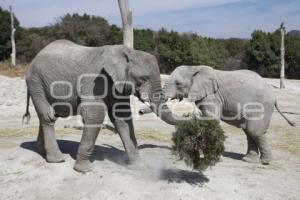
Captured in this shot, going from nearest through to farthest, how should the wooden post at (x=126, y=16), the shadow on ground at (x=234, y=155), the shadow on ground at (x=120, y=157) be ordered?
the shadow on ground at (x=120, y=157) → the shadow on ground at (x=234, y=155) → the wooden post at (x=126, y=16)

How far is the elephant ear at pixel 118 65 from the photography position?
6.16m

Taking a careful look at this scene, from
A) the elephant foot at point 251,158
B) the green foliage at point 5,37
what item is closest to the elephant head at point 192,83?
the elephant foot at point 251,158

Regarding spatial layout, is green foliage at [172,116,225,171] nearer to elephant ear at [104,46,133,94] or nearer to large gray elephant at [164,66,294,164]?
elephant ear at [104,46,133,94]

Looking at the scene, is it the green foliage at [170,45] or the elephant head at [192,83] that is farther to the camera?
the green foliage at [170,45]

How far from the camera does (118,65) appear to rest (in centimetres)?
620

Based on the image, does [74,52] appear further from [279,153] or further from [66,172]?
[279,153]

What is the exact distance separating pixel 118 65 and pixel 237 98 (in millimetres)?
2829

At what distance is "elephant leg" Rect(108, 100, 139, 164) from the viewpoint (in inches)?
268

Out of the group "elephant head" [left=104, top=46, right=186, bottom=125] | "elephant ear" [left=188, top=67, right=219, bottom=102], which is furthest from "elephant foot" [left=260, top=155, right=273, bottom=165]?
Answer: "elephant head" [left=104, top=46, right=186, bottom=125]

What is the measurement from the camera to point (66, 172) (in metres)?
6.56

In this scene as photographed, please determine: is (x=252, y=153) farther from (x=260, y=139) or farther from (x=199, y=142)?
Result: (x=199, y=142)

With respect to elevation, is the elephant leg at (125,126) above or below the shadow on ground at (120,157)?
above

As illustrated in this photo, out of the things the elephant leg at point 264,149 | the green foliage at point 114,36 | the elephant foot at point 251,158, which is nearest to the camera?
the elephant leg at point 264,149

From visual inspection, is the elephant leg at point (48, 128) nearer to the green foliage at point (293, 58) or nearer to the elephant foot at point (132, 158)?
the elephant foot at point (132, 158)
